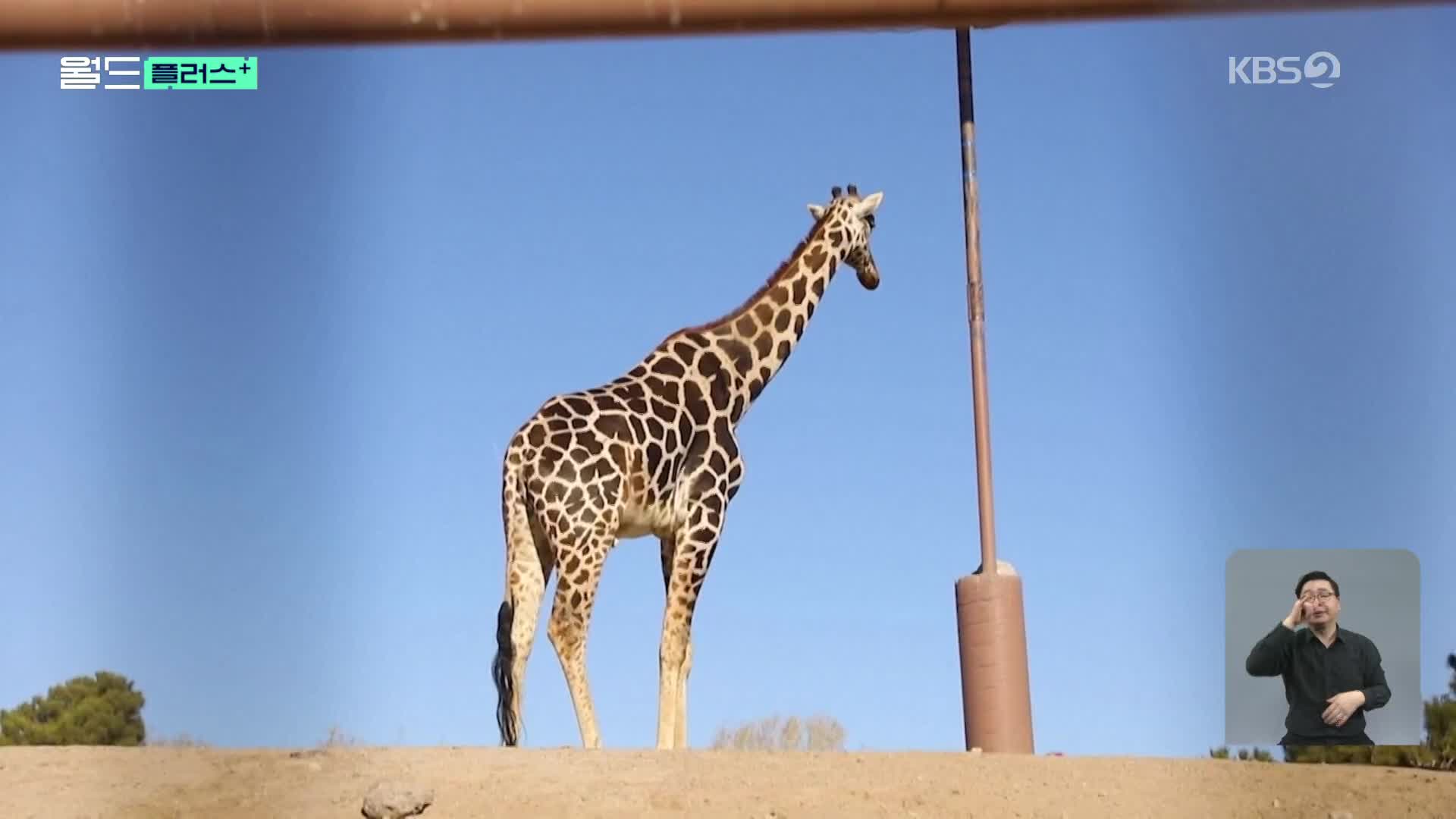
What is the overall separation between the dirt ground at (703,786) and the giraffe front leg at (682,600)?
4.50ft

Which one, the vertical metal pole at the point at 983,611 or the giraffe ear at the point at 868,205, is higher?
the giraffe ear at the point at 868,205

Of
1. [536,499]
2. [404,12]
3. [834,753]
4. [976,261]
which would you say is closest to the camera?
[404,12]

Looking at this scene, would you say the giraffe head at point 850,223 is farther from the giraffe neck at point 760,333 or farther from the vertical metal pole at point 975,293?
the vertical metal pole at point 975,293

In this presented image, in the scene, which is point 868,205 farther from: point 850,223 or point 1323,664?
point 1323,664

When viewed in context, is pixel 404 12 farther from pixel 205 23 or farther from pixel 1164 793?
pixel 1164 793

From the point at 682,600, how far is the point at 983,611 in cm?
333

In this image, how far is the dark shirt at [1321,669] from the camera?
626 centimetres

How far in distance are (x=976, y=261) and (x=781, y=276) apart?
4.46 m

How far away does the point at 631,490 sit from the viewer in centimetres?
1020

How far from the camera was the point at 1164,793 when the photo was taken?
297 inches

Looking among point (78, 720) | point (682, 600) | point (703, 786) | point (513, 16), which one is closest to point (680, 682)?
point (682, 600)

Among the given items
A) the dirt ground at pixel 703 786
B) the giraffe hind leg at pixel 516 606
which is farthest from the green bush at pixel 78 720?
the giraffe hind leg at pixel 516 606

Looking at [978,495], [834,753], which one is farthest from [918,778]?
[978,495]

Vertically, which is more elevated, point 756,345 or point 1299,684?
point 756,345
